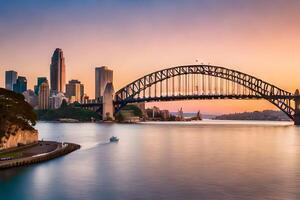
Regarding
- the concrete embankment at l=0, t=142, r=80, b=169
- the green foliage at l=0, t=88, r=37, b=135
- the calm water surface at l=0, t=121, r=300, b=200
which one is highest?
the green foliage at l=0, t=88, r=37, b=135

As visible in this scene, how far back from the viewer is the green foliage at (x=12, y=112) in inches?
2248

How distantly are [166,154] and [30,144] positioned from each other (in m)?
19.2

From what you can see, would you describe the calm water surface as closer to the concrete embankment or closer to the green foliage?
the concrete embankment

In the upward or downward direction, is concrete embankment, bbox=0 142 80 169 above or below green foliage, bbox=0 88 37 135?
Answer: below

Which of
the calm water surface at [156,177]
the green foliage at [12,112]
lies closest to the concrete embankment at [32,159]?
the calm water surface at [156,177]

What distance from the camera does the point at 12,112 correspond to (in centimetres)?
6084

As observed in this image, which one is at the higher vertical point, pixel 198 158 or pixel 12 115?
pixel 12 115

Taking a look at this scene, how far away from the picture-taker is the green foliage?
57088 millimetres

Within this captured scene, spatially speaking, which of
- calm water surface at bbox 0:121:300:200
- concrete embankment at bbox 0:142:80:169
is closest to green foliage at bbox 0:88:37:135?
concrete embankment at bbox 0:142:80:169

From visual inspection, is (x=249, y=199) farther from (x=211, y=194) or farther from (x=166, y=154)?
(x=166, y=154)

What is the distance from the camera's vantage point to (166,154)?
6206cm

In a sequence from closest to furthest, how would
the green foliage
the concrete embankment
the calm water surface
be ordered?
1. the calm water surface
2. the concrete embankment
3. the green foliage

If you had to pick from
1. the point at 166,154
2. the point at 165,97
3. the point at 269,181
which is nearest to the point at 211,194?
the point at 269,181

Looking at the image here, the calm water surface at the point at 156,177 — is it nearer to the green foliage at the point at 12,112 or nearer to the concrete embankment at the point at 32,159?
the concrete embankment at the point at 32,159
